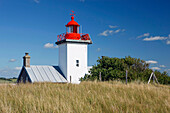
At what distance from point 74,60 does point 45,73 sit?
12.9ft

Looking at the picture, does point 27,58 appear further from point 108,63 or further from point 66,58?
point 108,63

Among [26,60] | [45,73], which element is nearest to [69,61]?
[45,73]

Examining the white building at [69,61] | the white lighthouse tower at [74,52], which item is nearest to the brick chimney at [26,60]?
the white building at [69,61]

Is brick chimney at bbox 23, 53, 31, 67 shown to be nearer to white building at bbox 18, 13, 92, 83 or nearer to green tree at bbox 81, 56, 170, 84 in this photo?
white building at bbox 18, 13, 92, 83

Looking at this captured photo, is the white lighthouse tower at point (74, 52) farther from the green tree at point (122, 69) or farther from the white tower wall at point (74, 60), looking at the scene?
the green tree at point (122, 69)

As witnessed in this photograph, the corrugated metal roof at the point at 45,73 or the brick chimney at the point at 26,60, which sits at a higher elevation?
the brick chimney at the point at 26,60

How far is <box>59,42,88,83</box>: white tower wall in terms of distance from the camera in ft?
86.3

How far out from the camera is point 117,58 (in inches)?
962

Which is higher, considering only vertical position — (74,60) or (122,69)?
(74,60)

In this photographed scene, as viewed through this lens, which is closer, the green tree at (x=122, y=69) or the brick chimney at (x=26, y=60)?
the green tree at (x=122, y=69)

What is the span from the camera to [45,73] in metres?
26.4

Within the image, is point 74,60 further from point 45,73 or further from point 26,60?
point 26,60

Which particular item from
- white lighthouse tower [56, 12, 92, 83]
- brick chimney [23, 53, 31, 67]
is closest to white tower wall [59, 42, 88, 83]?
white lighthouse tower [56, 12, 92, 83]

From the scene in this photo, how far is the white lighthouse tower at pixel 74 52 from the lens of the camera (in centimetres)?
2627
